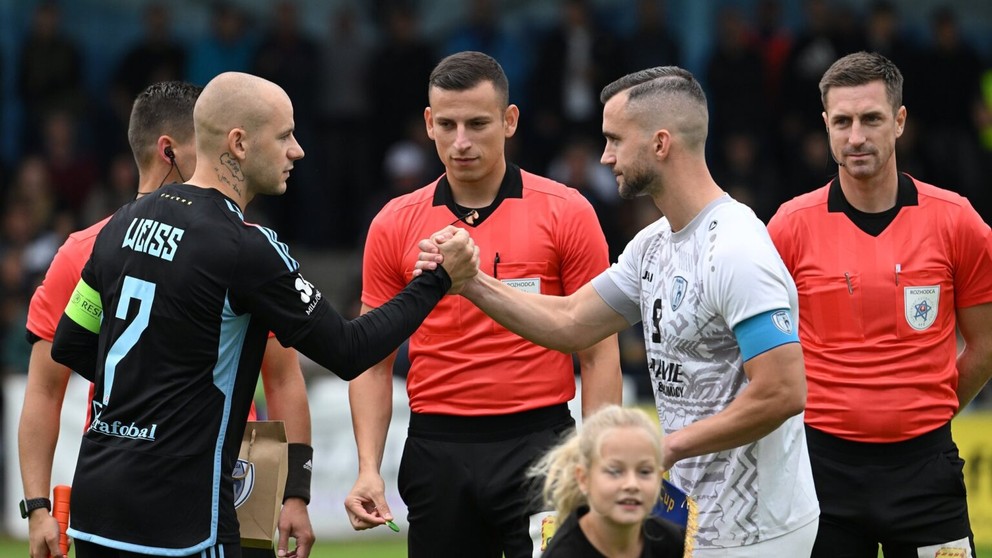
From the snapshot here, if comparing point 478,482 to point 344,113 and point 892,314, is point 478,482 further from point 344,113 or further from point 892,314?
point 344,113

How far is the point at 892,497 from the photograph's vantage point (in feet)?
18.4

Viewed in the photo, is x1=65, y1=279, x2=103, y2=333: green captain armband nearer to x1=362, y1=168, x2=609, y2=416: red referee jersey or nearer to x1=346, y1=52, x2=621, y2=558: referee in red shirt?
x1=346, y1=52, x2=621, y2=558: referee in red shirt

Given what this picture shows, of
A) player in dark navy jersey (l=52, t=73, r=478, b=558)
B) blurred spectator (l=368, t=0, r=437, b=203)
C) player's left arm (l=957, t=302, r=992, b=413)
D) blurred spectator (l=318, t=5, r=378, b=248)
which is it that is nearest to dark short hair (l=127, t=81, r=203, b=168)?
player in dark navy jersey (l=52, t=73, r=478, b=558)

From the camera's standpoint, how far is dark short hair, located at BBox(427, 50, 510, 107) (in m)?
5.85

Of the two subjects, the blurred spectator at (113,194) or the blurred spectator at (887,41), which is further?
the blurred spectator at (887,41)

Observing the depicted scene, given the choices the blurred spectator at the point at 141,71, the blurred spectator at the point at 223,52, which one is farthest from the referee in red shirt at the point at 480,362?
the blurred spectator at the point at 223,52

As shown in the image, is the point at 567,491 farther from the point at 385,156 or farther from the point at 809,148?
the point at 385,156

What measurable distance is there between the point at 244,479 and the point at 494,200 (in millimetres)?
1530

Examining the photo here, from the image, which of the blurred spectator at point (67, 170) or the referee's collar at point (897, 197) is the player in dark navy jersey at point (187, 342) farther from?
the blurred spectator at point (67, 170)

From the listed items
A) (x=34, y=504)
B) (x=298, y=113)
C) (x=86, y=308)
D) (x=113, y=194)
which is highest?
(x=298, y=113)

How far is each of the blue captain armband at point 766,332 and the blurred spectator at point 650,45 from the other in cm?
999

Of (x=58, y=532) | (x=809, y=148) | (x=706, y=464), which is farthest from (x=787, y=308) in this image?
(x=809, y=148)

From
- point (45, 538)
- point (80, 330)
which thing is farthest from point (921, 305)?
point (45, 538)

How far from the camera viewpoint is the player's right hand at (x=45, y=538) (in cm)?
516
